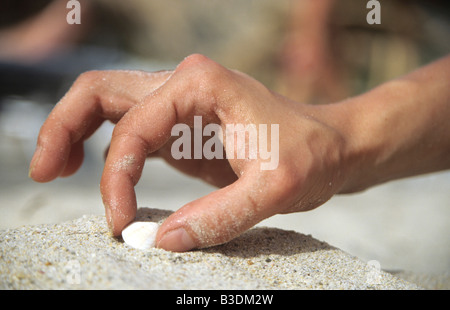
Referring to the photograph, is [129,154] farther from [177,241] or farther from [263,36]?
[263,36]

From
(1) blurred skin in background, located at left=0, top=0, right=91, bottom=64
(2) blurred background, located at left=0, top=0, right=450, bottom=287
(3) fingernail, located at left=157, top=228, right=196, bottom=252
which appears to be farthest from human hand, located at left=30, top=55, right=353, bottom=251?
(1) blurred skin in background, located at left=0, top=0, right=91, bottom=64

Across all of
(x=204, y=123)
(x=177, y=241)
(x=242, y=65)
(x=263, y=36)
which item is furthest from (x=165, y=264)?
(x=263, y=36)

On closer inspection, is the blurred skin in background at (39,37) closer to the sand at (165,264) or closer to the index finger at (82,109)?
the index finger at (82,109)

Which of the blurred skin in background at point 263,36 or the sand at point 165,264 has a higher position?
the blurred skin in background at point 263,36

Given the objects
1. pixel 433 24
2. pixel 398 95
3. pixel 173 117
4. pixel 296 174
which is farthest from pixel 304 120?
pixel 433 24

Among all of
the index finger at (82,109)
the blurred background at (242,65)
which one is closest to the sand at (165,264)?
the index finger at (82,109)

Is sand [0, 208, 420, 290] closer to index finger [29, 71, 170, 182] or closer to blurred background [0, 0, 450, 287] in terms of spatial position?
index finger [29, 71, 170, 182]

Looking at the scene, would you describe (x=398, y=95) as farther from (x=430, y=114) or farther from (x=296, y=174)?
(x=296, y=174)
